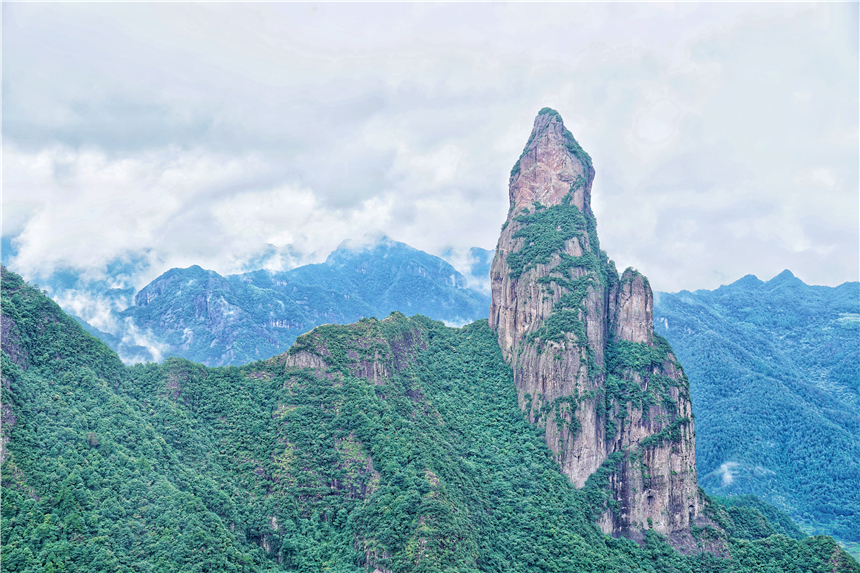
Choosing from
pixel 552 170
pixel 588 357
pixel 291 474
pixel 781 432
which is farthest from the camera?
pixel 781 432

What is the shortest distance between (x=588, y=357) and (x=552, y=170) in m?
38.7

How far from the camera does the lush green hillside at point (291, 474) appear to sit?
184 ft

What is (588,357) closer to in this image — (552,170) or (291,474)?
(552,170)

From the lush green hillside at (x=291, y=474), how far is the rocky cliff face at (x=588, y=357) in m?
3.59

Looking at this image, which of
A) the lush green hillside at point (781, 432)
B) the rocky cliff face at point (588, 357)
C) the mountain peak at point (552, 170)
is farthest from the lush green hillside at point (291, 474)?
the lush green hillside at point (781, 432)

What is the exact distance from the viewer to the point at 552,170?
106m

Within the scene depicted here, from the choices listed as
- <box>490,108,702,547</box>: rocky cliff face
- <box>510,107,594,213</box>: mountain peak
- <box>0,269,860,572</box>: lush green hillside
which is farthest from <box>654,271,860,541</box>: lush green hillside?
<box>510,107,594,213</box>: mountain peak

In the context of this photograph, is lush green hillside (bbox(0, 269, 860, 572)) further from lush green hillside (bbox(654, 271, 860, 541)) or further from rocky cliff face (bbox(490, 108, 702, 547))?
lush green hillside (bbox(654, 271, 860, 541))

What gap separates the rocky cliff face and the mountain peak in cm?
26

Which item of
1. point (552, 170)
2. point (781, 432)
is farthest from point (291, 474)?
point (781, 432)

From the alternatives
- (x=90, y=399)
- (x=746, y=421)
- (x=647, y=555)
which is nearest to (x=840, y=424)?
(x=746, y=421)

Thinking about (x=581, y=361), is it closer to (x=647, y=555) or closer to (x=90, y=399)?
(x=647, y=555)

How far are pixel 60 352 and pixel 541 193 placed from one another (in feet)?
260

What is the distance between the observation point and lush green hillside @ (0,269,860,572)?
5603 cm
